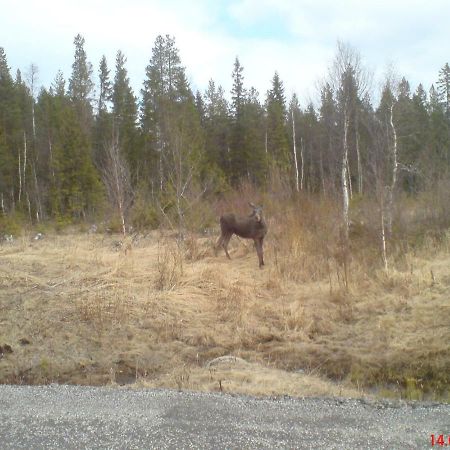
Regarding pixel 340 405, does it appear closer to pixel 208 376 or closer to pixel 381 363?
pixel 208 376

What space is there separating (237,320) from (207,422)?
19.1 ft

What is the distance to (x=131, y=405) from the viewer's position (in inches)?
213

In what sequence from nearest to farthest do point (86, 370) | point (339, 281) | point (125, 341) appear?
1. point (86, 370)
2. point (125, 341)
3. point (339, 281)

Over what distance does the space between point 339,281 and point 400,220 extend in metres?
4.38

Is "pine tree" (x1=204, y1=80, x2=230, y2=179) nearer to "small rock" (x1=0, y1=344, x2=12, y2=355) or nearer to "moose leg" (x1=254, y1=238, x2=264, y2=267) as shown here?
"moose leg" (x1=254, y1=238, x2=264, y2=267)

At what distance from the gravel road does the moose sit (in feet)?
30.4

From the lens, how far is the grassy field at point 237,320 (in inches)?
303

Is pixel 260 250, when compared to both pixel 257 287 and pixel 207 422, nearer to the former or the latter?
pixel 257 287

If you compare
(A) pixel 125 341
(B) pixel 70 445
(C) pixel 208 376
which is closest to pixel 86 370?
(A) pixel 125 341

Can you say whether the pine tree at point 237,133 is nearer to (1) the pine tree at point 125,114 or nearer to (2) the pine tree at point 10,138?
(1) the pine tree at point 125,114

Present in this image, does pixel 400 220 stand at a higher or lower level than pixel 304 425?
higher

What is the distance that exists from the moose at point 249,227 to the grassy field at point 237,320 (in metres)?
0.57

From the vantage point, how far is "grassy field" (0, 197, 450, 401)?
7691 millimetres

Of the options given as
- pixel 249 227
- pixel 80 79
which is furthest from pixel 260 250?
pixel 80 79
